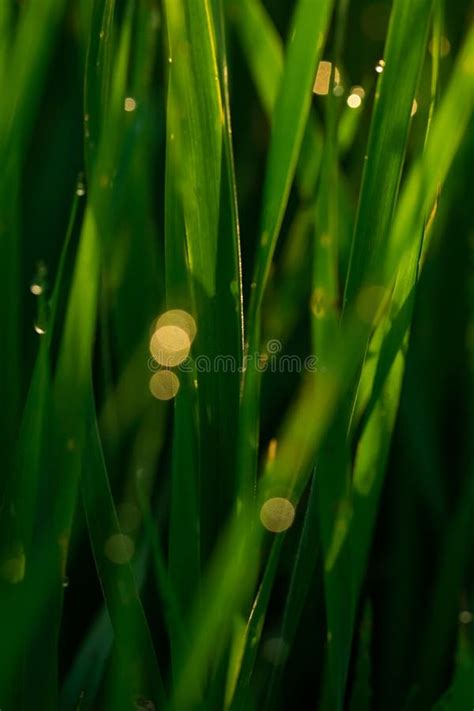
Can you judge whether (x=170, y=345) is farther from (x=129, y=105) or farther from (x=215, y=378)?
(x=129, y=105)

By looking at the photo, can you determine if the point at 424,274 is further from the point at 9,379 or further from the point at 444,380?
the point at 9,379

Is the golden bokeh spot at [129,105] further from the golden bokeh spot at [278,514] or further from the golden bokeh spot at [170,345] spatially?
the golden bokeh spot at [278,514]

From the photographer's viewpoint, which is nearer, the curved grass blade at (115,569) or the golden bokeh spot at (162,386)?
the curved grass blade at (115,569)

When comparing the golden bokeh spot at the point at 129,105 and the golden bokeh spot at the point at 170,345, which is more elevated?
the golden bokeh spot at the point at 129,105

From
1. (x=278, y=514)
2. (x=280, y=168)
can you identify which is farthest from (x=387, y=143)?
(x=278, y=514)

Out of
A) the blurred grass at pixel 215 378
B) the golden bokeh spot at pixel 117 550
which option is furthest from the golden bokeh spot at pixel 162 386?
the golden bokeh spot at pixel 117 550

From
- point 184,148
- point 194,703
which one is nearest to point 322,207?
point 184,148
